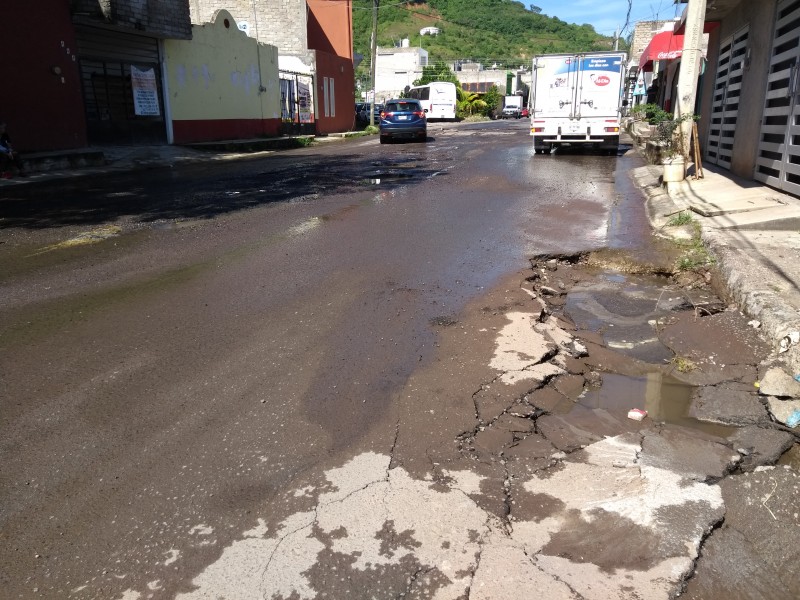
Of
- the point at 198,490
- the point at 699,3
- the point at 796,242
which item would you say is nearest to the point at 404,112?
the point at 699,3

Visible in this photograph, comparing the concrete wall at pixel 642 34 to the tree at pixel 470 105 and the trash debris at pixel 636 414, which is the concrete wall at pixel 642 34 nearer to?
the tree at pixel 470 105

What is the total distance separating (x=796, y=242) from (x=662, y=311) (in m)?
2.38

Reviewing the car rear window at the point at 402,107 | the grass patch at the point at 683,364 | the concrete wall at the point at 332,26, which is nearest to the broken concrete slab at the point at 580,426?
the grass patch at the point at 683,364

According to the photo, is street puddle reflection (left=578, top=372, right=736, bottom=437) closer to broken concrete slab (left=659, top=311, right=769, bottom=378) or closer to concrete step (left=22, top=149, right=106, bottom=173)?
broken concrete slab (left=659, top=311, right=769, bottom=378)

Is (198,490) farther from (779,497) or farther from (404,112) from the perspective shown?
(404,112)

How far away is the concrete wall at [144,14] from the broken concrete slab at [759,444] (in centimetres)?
2008

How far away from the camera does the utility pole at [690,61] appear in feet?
36.3

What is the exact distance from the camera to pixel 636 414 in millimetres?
3873

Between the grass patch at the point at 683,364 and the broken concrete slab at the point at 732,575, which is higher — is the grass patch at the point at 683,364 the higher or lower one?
the higher one

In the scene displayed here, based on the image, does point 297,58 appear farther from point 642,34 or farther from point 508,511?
point 508,511

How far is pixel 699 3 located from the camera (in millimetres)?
11000

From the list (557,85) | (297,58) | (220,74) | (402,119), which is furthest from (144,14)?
(297,58)

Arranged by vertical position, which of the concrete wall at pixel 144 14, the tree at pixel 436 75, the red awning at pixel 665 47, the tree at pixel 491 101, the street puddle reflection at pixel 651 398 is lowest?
the street puddle reflection at pixel 651 398

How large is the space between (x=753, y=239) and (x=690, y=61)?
5.63 m
